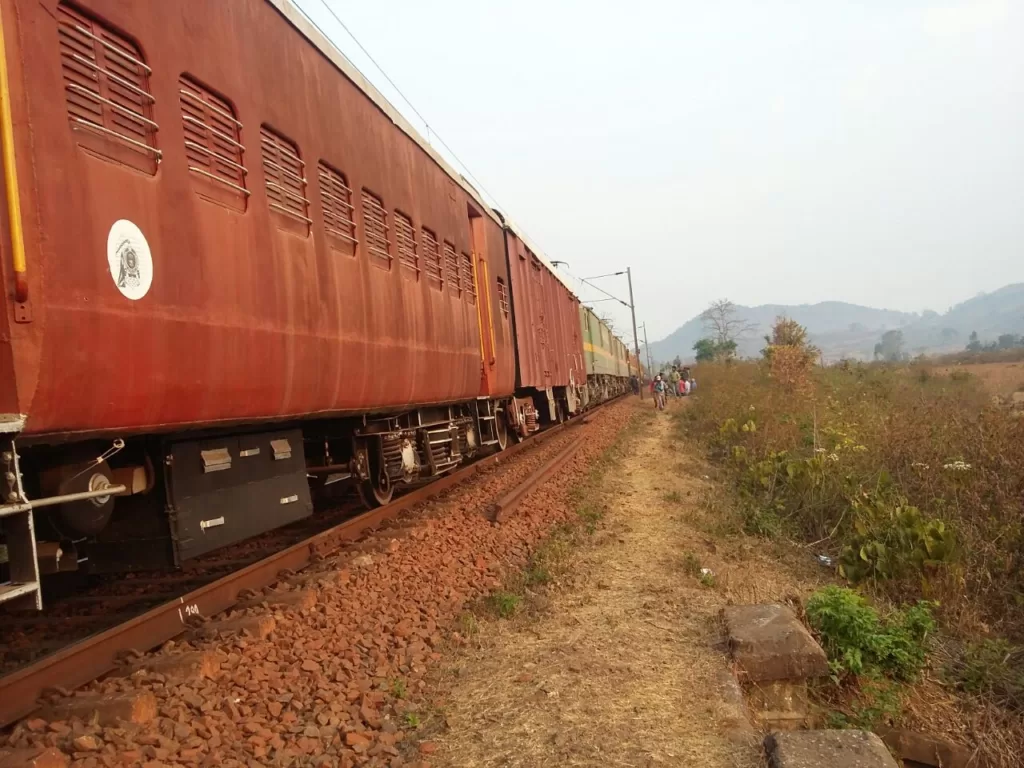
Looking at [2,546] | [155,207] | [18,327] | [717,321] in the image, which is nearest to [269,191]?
[155,207]

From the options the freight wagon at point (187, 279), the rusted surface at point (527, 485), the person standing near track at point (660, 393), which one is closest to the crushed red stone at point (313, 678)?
the freight wagon at point (187, 279)

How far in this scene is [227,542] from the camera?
4.41 meters

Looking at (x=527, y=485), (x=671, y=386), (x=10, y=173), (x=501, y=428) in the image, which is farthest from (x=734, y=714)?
(x=671, y=386)

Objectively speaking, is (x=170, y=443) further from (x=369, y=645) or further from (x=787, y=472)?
(x=787, y=472)

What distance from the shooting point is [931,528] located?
5.57 m

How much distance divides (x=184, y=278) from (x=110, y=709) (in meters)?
1.99

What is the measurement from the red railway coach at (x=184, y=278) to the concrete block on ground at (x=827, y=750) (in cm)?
292

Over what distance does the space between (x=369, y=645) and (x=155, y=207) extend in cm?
255

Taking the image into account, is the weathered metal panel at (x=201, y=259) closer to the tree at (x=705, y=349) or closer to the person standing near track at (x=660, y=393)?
the person standing near track at (x=660, y=393)

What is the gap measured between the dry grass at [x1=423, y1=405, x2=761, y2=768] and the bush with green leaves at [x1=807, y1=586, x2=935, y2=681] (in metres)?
0.64

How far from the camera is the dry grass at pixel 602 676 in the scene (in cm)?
307

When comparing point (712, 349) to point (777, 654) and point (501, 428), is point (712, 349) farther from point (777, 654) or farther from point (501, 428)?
point (777, 654)

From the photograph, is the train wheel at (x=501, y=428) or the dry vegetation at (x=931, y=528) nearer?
the dry vegetation at (x=931, y=528)

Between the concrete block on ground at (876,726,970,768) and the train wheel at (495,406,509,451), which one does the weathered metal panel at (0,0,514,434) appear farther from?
the train wheel at (495,406,509,451)
